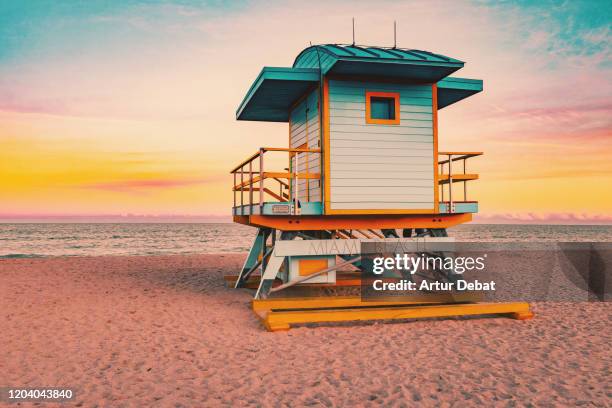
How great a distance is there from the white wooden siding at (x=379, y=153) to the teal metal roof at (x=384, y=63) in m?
0.39

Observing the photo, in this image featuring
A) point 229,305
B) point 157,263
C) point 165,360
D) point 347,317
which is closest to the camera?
point 165,360

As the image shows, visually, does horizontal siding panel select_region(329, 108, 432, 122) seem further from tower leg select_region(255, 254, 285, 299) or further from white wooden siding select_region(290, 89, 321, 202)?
tower leg select_region(255, 254, 285, 299)

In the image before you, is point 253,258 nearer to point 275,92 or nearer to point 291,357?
point 275,92

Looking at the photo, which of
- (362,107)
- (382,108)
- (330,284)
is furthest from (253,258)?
(382,108)

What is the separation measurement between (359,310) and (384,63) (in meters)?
5.52

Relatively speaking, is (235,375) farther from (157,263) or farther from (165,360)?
(157,263)

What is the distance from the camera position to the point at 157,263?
24.1m

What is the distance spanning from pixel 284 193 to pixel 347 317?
252 inches

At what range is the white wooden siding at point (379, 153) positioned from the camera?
455 inches

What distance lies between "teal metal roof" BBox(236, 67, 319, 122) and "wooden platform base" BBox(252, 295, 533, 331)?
527 cm

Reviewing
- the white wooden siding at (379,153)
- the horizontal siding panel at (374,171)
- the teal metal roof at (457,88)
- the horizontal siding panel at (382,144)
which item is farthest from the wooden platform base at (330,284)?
the teal metal roof at (457,88)

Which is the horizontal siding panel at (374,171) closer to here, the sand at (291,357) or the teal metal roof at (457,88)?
the teal metal roof at (457,88)

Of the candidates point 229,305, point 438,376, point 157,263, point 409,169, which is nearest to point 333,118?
point 409,169

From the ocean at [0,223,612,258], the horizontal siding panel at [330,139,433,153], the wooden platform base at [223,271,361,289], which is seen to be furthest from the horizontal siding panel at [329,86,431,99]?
the ocean at [0,223,612,258]
